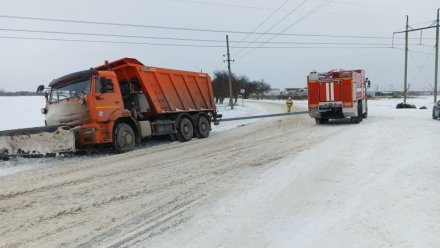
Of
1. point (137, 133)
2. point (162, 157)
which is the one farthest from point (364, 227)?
point (137, 133)

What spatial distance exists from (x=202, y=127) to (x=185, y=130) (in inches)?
48.1

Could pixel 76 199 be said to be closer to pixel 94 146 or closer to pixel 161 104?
pixel 94 146

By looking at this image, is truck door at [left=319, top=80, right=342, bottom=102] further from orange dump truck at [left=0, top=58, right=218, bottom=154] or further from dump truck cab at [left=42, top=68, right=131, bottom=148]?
dump truck cab at [left=42, top=68, right=131, bottom=148]

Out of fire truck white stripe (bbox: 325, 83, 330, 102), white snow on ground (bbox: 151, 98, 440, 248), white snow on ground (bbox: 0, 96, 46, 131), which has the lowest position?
white snow on ground (bbox: 151, 98, 440, 248)

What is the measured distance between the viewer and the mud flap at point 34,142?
1120 cm

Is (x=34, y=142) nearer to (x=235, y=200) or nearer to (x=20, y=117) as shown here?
(x=235, y=200)

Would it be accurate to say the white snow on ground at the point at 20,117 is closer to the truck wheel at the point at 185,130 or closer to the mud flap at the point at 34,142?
the truck wheel at the point at 185,130

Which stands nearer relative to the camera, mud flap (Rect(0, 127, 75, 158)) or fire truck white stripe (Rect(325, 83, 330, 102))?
mud flap (Rect(0, 127, 75, 158))

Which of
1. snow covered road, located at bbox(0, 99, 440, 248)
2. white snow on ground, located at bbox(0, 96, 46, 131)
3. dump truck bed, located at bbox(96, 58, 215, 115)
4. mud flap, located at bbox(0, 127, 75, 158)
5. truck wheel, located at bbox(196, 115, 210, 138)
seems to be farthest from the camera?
white snow on ground, located at bbox(0, 96, 46, 131)

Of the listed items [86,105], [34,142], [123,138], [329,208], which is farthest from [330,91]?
[329,208]

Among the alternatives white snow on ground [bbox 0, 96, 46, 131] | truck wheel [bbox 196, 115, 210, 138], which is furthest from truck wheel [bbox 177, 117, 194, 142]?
white snow on ground [bbox 0, 96, 46, 131]

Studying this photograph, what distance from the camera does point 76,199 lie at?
6.82m

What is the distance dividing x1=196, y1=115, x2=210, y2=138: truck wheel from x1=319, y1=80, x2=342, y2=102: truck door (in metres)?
6.02

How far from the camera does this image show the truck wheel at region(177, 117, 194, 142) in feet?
51.7
